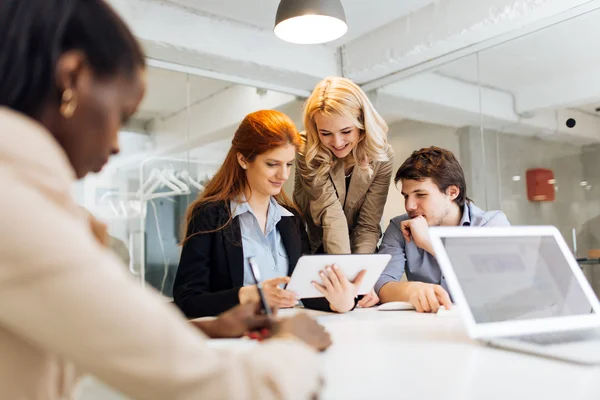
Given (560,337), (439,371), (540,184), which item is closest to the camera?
(439,371)

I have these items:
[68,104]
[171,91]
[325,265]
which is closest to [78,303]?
[68,104]

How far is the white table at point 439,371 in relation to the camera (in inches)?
24.0

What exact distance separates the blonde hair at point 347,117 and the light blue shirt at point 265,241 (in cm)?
30

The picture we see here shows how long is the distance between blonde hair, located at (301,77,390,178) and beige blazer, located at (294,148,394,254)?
3 cm

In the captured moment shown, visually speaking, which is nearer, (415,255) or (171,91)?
(415,255)

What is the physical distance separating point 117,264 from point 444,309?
1045mm

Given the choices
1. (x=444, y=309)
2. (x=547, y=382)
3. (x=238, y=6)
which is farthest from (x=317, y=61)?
(x=547, y=382)

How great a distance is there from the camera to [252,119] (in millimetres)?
1810

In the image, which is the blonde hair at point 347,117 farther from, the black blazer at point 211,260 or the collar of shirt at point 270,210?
the black blazer at point 211,260

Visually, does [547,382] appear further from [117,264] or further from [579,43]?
[579,43]

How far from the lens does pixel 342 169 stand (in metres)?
2.06

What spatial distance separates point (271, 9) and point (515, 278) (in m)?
2.48

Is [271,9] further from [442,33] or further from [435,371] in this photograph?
[435,371]

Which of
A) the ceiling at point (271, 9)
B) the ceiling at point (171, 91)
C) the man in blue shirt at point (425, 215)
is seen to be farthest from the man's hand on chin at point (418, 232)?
the ceiling at point (171, 91)
